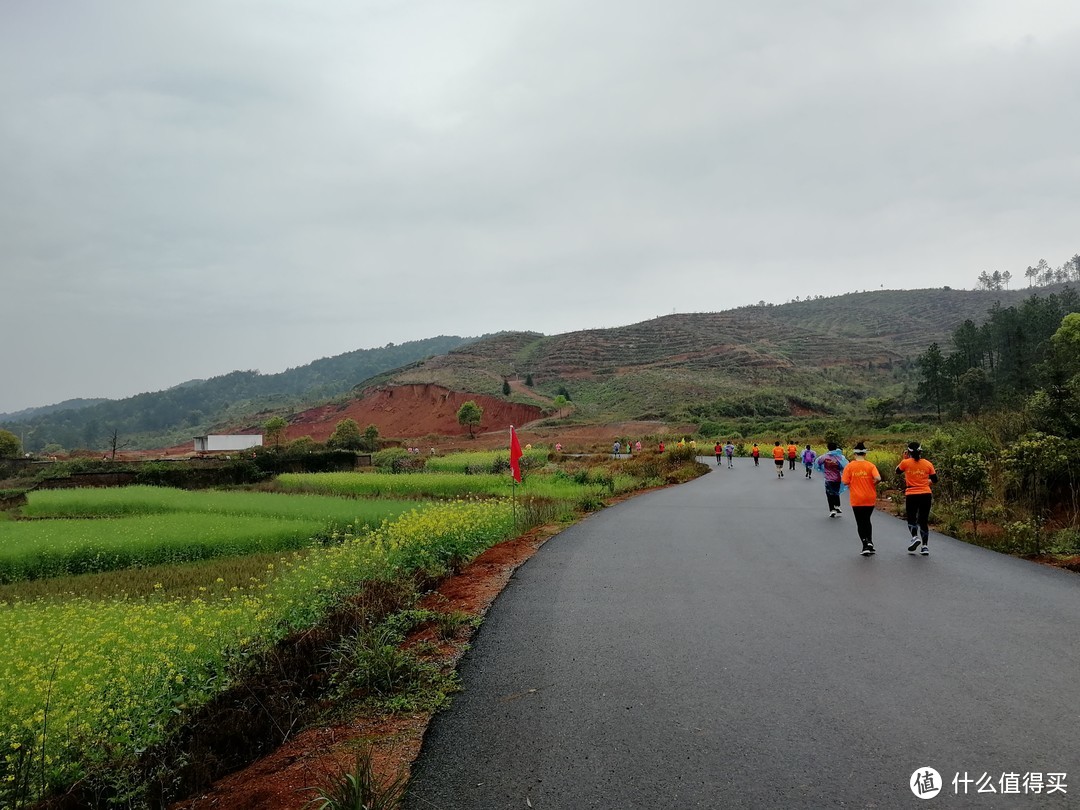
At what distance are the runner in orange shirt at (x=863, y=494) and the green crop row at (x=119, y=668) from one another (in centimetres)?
752

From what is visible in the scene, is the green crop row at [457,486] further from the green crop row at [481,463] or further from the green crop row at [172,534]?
the green crop row at [481,463]

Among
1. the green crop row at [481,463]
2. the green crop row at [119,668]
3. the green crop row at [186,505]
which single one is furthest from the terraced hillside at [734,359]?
the green crop row at [119,668]

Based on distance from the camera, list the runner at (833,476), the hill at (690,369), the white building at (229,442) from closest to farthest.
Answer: the runner at (833,476) → the white building at (229,442) → the hill at (690,369)

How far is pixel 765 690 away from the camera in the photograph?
4.90 meters

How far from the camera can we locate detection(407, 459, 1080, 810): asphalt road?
11.9 feet

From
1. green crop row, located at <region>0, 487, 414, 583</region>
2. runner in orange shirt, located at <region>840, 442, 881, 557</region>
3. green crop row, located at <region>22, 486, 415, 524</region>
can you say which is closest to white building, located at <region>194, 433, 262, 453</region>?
green crop row, located at <region>22, 486, 415, 524</region>

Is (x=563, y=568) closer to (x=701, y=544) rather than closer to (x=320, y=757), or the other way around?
(x=701, y=544)

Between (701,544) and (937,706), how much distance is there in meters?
7.03

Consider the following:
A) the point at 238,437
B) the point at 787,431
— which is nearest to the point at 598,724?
the point at 787,431

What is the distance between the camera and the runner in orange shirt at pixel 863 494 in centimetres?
1046

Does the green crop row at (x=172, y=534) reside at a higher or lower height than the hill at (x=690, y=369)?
lower

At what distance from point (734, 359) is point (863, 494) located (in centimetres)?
10041

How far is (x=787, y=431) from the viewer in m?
60.4

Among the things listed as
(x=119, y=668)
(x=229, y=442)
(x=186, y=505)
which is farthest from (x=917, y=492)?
(x=229, y=442)
